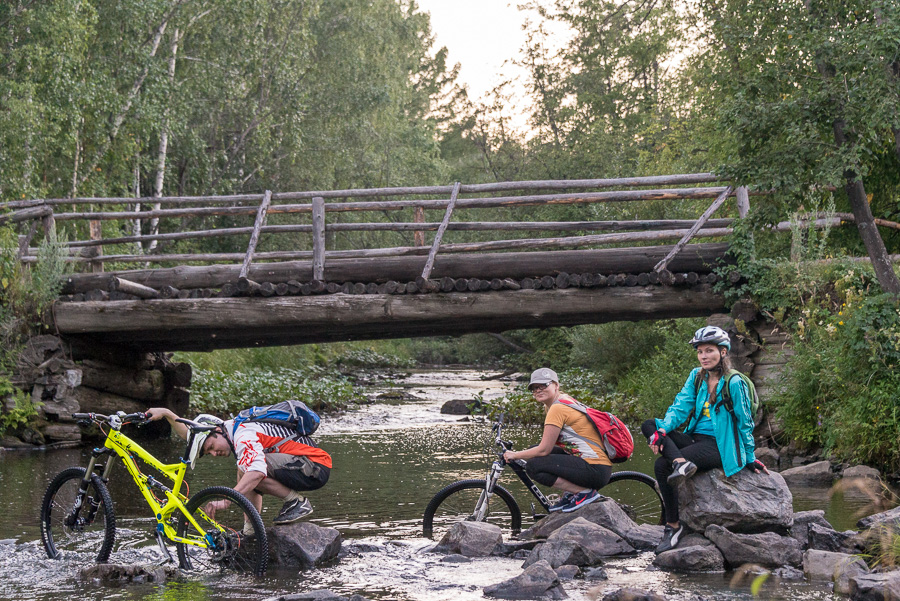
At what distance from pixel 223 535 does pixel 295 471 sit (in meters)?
0.69

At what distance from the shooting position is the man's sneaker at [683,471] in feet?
20.0

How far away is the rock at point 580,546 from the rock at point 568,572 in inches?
5.2

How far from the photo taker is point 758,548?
6121 millimetres

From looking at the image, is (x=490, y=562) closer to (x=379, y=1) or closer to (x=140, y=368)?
(x=140, y=368)

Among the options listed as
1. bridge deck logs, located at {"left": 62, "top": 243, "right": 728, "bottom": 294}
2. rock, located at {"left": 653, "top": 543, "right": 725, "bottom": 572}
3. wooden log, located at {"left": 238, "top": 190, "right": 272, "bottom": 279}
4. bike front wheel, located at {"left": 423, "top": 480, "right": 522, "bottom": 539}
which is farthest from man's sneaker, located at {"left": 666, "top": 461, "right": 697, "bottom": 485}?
wooden log, located at {"left": 238, "top": 190, "right": 272, "bottom": 279}

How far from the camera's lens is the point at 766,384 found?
1202 cm

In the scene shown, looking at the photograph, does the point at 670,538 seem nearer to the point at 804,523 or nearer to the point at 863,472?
the point at 804,523

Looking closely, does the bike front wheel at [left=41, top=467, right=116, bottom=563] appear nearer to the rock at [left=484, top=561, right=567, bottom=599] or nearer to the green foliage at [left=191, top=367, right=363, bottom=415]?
the rock at [left=484, top=561, right=567, bottom=599]

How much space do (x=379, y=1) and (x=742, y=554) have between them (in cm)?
3496

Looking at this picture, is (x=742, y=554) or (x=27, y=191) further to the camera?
(x=27, y=191)

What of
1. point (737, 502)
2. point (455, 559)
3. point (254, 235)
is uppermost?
point (254, 235)

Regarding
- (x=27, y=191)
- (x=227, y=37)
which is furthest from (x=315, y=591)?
(x=227, y=37)

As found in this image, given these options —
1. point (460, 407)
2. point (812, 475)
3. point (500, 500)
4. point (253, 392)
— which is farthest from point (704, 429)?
point (253, 392)

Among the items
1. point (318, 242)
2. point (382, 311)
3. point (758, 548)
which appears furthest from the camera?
point (318, 242)
